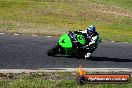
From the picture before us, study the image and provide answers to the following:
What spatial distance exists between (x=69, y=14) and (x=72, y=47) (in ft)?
75.3

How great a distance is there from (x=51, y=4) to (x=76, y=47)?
86.7ft

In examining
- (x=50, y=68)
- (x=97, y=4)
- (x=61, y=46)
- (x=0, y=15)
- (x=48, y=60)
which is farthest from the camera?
(x=97, y=4)

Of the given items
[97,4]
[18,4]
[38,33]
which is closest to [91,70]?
[38,33]

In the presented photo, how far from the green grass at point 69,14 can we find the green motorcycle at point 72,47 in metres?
12.4

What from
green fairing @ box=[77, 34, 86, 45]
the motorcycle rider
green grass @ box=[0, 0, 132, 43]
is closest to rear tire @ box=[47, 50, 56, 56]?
the motorcycle rider

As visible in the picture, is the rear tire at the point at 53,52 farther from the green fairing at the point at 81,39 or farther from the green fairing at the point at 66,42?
the green fairing at the point at 81,39

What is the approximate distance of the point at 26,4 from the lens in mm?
41938

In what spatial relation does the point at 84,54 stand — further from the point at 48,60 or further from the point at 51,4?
the point at 51,4

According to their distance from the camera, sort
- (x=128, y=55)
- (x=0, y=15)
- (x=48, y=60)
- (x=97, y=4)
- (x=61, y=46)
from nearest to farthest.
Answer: (x=48, y=60)
(x=61, y=46)
(x=128, y=55)
(x=0, y=15)
(x=97, y=4)

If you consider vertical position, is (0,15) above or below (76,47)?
below

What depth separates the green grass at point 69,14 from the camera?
1319 inches

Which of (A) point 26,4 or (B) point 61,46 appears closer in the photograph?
(B) point 61,46

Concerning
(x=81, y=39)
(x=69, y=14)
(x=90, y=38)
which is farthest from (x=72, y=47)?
(x=69, y=14)

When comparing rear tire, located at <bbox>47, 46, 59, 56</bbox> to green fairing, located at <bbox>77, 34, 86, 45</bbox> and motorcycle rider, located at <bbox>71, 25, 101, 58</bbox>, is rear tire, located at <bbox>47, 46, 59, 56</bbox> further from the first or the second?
green fairing, located at <bbox>77, 34, 86, 45</bbox>
